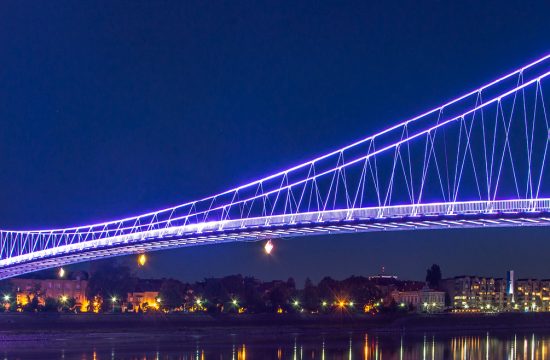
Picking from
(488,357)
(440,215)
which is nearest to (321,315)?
(488,357)

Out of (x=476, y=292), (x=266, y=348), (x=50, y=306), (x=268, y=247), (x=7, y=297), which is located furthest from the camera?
(x=476, y=292)

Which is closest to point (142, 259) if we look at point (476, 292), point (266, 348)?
point (266, 348)

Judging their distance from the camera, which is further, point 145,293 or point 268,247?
point 145,293

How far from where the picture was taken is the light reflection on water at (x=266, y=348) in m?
47.6

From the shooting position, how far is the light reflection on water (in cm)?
4756

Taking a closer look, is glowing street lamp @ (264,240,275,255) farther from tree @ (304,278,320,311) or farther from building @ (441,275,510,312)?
building @ (441,275,510,312)

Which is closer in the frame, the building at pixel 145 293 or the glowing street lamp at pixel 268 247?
the glowing street lamp at pixel 268 247

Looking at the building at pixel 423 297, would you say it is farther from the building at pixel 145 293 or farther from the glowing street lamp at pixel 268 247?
the glowing street lamp at pixel 268 247

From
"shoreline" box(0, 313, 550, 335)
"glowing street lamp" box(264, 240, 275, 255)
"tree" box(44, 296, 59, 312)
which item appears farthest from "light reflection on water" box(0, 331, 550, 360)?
"tree" box(44, 296, 59, 312)

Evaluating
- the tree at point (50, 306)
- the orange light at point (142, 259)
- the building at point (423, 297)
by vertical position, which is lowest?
the building at point (423, 297)

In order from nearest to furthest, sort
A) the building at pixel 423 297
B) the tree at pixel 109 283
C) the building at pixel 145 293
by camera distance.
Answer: the tree at pixel 109 283 < the building at pixel 145 293 < the building at pixel 423 297

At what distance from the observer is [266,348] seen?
5381 centimetres

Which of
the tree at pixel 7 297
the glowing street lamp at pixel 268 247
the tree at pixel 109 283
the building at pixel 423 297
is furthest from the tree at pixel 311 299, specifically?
the building at pixel 423 297

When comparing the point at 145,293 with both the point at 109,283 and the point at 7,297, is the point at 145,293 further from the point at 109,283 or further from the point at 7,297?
the point at 7,297
